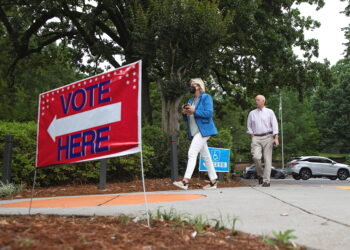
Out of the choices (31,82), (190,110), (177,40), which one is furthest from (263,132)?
(31,82)

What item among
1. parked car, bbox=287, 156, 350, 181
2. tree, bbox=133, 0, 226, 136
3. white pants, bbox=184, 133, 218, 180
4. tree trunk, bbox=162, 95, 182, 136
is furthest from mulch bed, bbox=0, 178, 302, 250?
parked car, bbox=287, 156, 350, 181

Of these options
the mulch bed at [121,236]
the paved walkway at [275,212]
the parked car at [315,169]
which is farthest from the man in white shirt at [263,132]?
the parked car at [315,169]

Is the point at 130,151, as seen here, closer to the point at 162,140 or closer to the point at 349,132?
the point at 162,140

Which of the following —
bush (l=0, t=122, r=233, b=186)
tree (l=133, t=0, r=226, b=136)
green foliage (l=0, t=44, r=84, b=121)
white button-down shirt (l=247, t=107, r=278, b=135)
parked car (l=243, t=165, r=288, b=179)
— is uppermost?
green foliage (l=0, t=44, r=84, b=121)

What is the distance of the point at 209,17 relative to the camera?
29.5ft

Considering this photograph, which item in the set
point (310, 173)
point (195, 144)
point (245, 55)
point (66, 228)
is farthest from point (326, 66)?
point (66, 228)

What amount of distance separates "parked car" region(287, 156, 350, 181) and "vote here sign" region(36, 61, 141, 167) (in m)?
23.2

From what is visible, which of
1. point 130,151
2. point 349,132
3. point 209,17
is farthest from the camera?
point 349,132

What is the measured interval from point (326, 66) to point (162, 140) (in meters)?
11.4

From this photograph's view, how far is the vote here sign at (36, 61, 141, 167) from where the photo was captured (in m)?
3.66

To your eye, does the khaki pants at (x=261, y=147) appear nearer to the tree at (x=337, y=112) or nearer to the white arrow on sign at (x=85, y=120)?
the white arrow on sign at (x=85, y=120)

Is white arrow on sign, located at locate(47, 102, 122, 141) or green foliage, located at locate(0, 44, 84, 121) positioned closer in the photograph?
white arrow on sign, located at locate(47, 102, 122, 141)

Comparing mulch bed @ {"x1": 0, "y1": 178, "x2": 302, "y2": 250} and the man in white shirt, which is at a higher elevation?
the man in white shirt

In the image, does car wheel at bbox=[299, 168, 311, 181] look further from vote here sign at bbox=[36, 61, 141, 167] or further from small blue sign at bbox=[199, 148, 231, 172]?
vote here sign at bbox=[36, 61, 141, 167]
